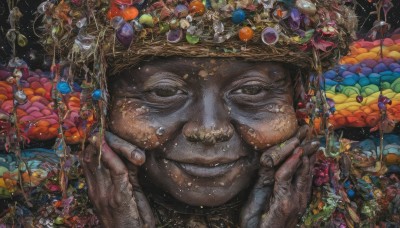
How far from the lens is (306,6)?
2.86m

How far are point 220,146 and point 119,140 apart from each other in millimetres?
373

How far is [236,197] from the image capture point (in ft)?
10.3

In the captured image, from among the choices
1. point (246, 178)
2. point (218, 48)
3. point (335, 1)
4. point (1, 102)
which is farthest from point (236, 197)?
point (1, 102)

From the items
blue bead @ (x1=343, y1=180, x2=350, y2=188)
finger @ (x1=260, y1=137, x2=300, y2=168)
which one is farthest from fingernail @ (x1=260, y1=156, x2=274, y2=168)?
blue bead @ (x1=343, y1=180, x2=350, y2=188)

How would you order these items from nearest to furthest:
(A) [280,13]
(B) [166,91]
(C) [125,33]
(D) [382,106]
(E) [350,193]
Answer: (C) [125,33]
(A) [280,13]
(B) [166,91]
(E) [350,193]
(D) [382,106]

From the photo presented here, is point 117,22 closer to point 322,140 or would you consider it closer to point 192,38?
point 192,38

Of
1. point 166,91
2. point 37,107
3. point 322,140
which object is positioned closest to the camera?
point 166,91

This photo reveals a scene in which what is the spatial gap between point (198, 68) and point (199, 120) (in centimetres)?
19

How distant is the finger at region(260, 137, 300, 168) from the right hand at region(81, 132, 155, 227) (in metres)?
0.45

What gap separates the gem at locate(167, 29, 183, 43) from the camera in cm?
280

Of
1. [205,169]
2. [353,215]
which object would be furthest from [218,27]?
[353,215]

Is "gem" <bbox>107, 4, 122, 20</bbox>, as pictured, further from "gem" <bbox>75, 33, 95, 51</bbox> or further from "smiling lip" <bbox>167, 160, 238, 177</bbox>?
"smiling lip" <bbox>167, 160, 238, 177</bbox>

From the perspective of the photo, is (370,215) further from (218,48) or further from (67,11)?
(67,11)

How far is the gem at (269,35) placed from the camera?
2.82 meters
